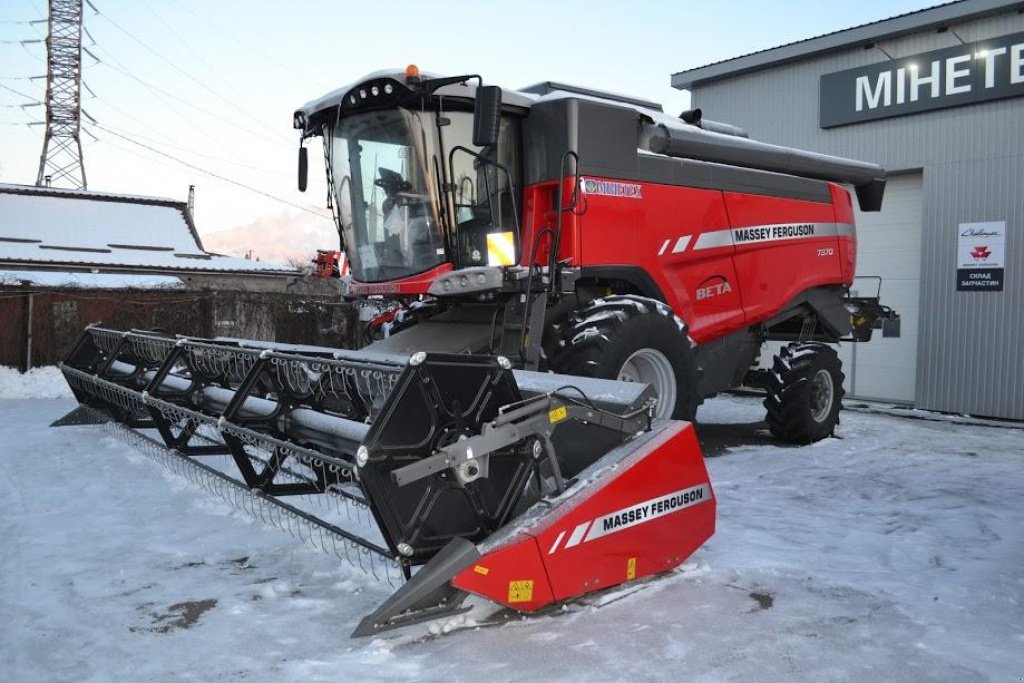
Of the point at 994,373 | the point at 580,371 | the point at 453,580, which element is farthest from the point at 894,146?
the point at 453,580

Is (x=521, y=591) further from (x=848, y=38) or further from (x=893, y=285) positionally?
(x=848, y=38)

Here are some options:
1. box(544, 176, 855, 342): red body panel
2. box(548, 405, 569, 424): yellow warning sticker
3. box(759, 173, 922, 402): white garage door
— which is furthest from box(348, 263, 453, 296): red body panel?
box(759, 173, 922, 402): white garage door

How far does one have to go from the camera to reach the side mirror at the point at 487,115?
4.95 meters

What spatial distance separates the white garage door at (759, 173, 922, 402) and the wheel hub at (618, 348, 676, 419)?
5.81 metres

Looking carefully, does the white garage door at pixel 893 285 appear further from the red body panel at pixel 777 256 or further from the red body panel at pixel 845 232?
the red body panel at pixel 777 256

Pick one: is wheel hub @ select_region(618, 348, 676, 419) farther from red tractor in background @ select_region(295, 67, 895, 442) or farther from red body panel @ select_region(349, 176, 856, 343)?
red body panel @ select_region(349, 176, 856, 343)

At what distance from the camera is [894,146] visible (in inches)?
457

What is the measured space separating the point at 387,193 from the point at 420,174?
375mm

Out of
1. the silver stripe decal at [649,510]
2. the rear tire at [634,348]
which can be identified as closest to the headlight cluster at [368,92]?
the rear tire at [634,348]

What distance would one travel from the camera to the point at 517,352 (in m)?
5.63

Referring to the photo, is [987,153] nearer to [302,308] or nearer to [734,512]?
[734,512]

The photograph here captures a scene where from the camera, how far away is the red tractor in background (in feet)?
18.6

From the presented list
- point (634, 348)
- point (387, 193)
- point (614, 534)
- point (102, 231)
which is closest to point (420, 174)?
point (387, 193)

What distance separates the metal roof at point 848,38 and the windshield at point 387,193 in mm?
8442
